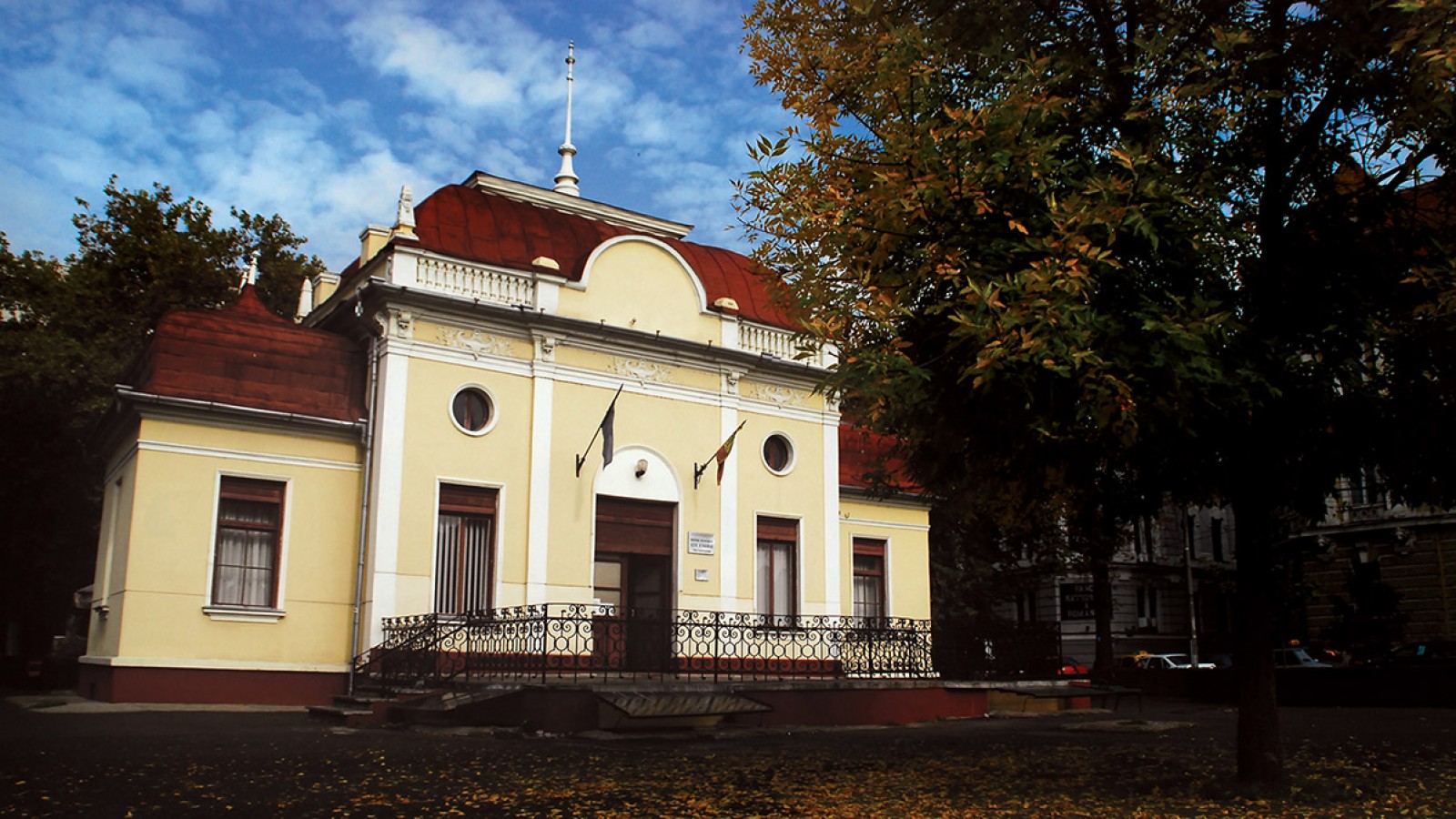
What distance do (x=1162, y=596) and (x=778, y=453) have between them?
1573 inches

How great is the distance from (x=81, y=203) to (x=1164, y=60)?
1024 inches

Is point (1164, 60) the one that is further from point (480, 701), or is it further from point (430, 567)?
point (430, 567)

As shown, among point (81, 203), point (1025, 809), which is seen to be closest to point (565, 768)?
point (1025, 809)

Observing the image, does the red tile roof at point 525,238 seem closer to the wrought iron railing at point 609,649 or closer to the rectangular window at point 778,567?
the rectangular window at point 778,567

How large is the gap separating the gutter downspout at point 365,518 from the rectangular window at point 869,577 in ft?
34.6

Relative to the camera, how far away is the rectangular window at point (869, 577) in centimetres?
2480

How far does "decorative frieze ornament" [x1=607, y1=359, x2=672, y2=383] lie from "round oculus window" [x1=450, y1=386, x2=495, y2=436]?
2.42m

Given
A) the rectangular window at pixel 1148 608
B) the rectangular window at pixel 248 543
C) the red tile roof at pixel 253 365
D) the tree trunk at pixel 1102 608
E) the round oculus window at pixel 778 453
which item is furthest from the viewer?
the rectangular window at pixel 1148 608

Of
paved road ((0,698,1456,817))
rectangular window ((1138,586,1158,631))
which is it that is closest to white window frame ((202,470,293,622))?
paved road ((0,698,1456,817))

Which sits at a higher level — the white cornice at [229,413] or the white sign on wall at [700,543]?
the white cornice at [229,413]

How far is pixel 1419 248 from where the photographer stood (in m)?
8.99

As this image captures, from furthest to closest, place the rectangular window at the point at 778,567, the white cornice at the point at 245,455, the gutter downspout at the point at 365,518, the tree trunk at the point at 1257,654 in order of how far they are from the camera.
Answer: the rectangular window at the point at 778,567 → the gutter downspout at the point at 365,518 → the white cornice at the point at 245,455 → the tree trunk at the point at 1257,654

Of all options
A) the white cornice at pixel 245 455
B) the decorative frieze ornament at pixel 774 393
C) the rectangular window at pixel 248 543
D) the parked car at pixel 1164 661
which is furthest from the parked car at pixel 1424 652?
the rectangular window at pixel 248 543

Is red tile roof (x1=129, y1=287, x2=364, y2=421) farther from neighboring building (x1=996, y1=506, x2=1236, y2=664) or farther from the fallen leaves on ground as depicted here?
neighboring building (x1=996, y1=506, x2=1236, y2=664)
